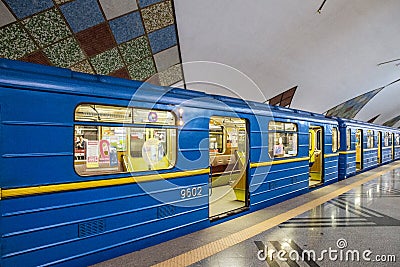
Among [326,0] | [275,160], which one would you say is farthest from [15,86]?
[326,0]

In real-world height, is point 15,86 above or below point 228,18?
below

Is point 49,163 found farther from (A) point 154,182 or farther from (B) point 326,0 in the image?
(B) point 326,0

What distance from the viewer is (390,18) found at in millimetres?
8117

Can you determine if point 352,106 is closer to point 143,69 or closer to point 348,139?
point 348,139

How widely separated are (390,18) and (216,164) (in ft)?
20.5

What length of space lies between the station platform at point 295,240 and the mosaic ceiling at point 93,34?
3.40 metres

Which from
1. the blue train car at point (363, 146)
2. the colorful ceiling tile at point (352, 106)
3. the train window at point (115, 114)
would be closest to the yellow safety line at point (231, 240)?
the train window at point (115, 114)

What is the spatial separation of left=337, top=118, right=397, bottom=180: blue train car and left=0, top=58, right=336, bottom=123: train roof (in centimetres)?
646

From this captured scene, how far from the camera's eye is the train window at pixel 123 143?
11.7ft

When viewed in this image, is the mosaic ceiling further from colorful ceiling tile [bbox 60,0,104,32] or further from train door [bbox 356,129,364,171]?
train door [bbox 356,129,364,171]

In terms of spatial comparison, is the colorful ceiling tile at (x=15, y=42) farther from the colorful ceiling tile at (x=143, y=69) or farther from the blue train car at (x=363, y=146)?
the blue train car at (x=363, y=146)

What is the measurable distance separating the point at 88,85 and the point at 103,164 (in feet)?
3.24

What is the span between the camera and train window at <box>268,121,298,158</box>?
6.20 meters

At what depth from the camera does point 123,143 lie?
518 cm
